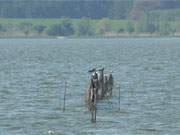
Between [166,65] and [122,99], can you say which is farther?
[166,65]

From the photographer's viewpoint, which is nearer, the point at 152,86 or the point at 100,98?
the point at 100,98

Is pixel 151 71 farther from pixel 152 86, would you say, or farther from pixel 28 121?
pixel 28 121

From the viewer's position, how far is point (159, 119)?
60938mm

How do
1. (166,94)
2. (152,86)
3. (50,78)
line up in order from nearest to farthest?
(166,94)
(152,86)
(50,78)

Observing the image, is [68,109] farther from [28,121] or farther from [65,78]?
[65,78]

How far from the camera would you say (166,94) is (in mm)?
79312

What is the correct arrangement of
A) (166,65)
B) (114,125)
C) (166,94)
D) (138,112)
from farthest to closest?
(166,65) < (166,94) < (138,112) < (114,125)

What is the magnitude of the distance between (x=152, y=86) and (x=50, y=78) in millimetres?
17798

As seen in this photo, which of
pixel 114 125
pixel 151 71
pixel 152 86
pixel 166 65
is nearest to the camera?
pixel 114 125

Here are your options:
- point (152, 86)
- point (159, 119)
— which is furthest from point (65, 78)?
point (159, 119)

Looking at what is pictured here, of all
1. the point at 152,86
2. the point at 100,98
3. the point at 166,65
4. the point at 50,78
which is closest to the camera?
the point at 100,98

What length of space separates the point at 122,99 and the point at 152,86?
14.3m

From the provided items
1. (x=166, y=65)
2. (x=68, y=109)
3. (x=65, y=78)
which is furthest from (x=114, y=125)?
(x=166, y=65)

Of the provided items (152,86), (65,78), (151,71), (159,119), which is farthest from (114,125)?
(151,71)
